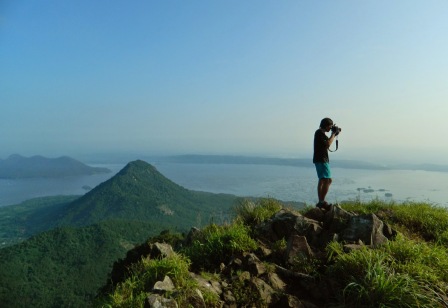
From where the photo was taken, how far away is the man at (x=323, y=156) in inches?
344

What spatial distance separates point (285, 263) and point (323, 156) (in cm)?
407

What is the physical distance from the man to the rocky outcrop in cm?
111

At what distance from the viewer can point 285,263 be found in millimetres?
5645

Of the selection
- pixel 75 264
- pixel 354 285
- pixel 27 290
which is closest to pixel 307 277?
pixel 354 285

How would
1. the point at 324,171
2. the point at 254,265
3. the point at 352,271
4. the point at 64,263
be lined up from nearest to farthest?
the point at 352,271, the point at 254,265, the point at 324,171, the point at 64,263

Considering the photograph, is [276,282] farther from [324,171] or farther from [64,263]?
[64,263]

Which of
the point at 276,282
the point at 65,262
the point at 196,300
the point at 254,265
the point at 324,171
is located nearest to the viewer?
the point at 196,300

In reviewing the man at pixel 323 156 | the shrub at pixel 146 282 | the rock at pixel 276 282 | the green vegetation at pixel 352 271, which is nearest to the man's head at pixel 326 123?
the man at pixel 323 156

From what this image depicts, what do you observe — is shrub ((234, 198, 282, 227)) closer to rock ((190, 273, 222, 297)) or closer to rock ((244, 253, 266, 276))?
rock ((244, 253, 266, 276))

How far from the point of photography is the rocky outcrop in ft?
15.1

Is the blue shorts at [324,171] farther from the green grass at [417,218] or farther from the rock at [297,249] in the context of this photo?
the rock at [297,249]

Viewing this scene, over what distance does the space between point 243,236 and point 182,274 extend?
1864 mm

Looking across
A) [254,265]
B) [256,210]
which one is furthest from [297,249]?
[256,210]

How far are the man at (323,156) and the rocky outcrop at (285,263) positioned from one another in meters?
1.11
